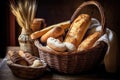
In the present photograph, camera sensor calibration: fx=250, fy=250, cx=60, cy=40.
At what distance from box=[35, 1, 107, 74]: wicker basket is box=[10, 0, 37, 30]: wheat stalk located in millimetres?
141

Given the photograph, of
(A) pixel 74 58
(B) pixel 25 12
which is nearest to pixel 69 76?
(A) pixel 74 58

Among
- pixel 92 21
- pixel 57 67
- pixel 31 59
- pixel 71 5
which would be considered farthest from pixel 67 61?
pixel 71 5

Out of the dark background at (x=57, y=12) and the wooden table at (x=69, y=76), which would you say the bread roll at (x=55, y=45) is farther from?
the dark background at (x=57, y=12)

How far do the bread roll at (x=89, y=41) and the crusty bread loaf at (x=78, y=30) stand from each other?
31 mm

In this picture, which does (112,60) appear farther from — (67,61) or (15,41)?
(15,41)

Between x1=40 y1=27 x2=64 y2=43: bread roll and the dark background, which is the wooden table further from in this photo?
the dark background

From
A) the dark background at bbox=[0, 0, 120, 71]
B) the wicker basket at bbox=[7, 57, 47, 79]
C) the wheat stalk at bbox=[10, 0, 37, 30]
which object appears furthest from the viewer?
the dark background at bbox=[0, 0, 120, 71]

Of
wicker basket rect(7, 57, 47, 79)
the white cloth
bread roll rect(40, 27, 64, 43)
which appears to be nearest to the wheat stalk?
bread roll rect(40, 27, 64, 43)

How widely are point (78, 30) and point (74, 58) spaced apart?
0.52ft

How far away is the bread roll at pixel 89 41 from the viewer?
1.09 meters

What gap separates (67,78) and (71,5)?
0.48 m

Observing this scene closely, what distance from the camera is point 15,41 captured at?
4.71 feet

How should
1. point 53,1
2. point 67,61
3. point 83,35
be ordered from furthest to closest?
point 53,1, point 83,35, point 67,61

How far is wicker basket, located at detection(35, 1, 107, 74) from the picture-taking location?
1.05 m
